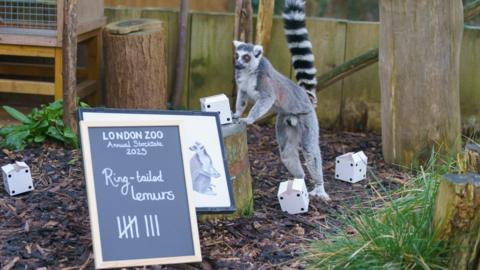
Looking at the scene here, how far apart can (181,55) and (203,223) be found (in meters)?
3.31

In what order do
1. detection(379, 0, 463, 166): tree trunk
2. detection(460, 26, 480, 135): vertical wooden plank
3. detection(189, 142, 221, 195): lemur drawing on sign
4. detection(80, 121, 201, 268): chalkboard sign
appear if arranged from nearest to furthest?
detection(80, 121, 201, 268): chalkboard sign, detection(189, 142, 221, 195): lemur drawing on sign, detection(379, 0, 463, 166): tree trunk, detection(460, 26, 480, 135): vertical wooden plank

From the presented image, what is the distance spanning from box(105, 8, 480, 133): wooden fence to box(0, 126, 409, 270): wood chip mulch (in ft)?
4.67

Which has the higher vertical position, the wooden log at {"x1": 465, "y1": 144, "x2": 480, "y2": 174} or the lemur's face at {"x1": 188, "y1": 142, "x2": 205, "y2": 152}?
the wooden log at {"x1": 465, "y1": 144, "x2": 480, "y2": 174}

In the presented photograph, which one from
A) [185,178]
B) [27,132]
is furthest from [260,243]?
[27,132]

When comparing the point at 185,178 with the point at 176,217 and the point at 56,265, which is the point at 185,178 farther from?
the point at 56,265

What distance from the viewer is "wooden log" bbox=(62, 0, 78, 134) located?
6934 mm

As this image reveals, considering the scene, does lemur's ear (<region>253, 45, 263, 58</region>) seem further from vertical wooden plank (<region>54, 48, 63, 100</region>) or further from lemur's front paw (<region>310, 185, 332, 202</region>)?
vertical wooden plank (<region>54, 48, 63, 100</region>)

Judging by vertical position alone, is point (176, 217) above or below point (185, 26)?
below

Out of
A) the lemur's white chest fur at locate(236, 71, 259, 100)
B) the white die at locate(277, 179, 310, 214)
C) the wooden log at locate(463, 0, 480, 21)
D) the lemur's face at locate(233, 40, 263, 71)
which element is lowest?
the white die at locate(277, 179, 310, 214)

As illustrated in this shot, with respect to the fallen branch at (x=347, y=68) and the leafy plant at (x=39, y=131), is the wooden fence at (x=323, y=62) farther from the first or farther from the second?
the leafy plant at (x=39, y=131)

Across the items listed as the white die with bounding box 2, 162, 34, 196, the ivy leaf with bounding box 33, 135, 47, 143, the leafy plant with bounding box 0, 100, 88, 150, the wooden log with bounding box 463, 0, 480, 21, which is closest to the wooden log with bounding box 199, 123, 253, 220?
the white die with bounding box 2, 162, 34, 196

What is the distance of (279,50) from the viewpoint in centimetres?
864

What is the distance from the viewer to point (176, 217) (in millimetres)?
4812

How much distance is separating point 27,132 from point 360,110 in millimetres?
3456
